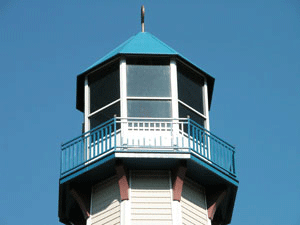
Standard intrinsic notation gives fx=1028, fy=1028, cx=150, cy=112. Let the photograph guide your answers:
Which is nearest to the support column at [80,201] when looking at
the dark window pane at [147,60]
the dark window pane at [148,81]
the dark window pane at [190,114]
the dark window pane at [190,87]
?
A: the dark window pane at [148,81]

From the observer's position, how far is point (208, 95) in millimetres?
41656

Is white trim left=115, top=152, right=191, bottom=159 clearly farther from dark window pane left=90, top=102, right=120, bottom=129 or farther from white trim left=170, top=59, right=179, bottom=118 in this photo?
dark window pane left=90, top=102, right=120, bottom=129

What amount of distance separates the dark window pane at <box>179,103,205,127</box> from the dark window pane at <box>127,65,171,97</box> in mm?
740

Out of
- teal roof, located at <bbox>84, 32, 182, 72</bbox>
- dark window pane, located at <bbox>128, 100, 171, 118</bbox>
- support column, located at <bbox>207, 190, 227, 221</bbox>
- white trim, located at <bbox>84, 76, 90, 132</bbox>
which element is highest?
teal roof, located at <bbox>84, 32, 182, 72</bbox>

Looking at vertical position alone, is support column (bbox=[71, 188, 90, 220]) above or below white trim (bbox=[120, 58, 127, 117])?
below

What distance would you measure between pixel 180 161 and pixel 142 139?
5.49 ft

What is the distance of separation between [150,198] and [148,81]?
4.88 meters

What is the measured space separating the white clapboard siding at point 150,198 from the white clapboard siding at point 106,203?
24.8 inches

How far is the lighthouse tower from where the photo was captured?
36594 mm

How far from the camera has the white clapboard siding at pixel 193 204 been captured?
36.8 m

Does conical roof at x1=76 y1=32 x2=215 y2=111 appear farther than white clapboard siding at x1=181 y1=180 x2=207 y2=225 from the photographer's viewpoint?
Yes

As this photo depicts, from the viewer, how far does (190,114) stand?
129 feet

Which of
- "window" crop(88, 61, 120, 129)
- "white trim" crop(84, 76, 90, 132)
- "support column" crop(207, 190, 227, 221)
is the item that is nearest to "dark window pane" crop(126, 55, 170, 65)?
"window" crop(88, 61, 120, 129)

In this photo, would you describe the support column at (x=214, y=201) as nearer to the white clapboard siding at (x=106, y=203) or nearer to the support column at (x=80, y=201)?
the white clapboard siding at (x=106, y=203)
